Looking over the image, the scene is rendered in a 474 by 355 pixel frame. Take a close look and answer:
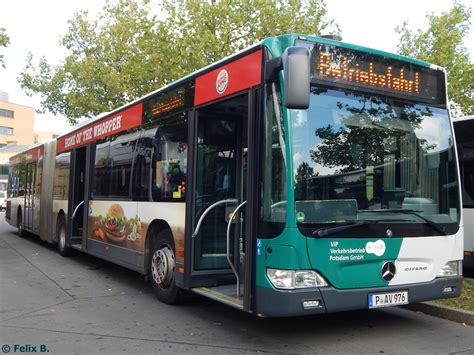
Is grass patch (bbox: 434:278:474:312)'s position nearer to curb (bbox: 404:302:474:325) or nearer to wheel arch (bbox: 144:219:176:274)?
curb (bbox: 404:302:474:325)

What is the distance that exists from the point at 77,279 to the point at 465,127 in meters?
7.76

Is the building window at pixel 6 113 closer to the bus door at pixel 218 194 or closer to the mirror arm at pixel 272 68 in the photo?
the bus door at pixel 218 194

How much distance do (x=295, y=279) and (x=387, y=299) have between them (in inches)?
43.1

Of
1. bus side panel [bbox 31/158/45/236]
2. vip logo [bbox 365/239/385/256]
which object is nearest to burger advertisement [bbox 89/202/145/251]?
vip logo [bbox 365/239/385/256]

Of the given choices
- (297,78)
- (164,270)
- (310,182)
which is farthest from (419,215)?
(164,270)

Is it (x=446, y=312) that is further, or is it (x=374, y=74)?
(x=446, y=312)

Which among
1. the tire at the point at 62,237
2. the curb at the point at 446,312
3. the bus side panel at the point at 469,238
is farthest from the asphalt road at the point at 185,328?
the tire at the point at 62,237

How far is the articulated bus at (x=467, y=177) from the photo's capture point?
28.1 feet

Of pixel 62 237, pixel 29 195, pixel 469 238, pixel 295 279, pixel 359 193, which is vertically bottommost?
pixel 62 237

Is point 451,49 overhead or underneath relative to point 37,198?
overhead

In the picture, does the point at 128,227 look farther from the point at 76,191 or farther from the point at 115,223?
the point at 76,191

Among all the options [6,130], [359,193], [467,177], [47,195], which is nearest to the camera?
[359,193]

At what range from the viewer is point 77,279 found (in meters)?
8.98

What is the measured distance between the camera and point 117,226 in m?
8.49
